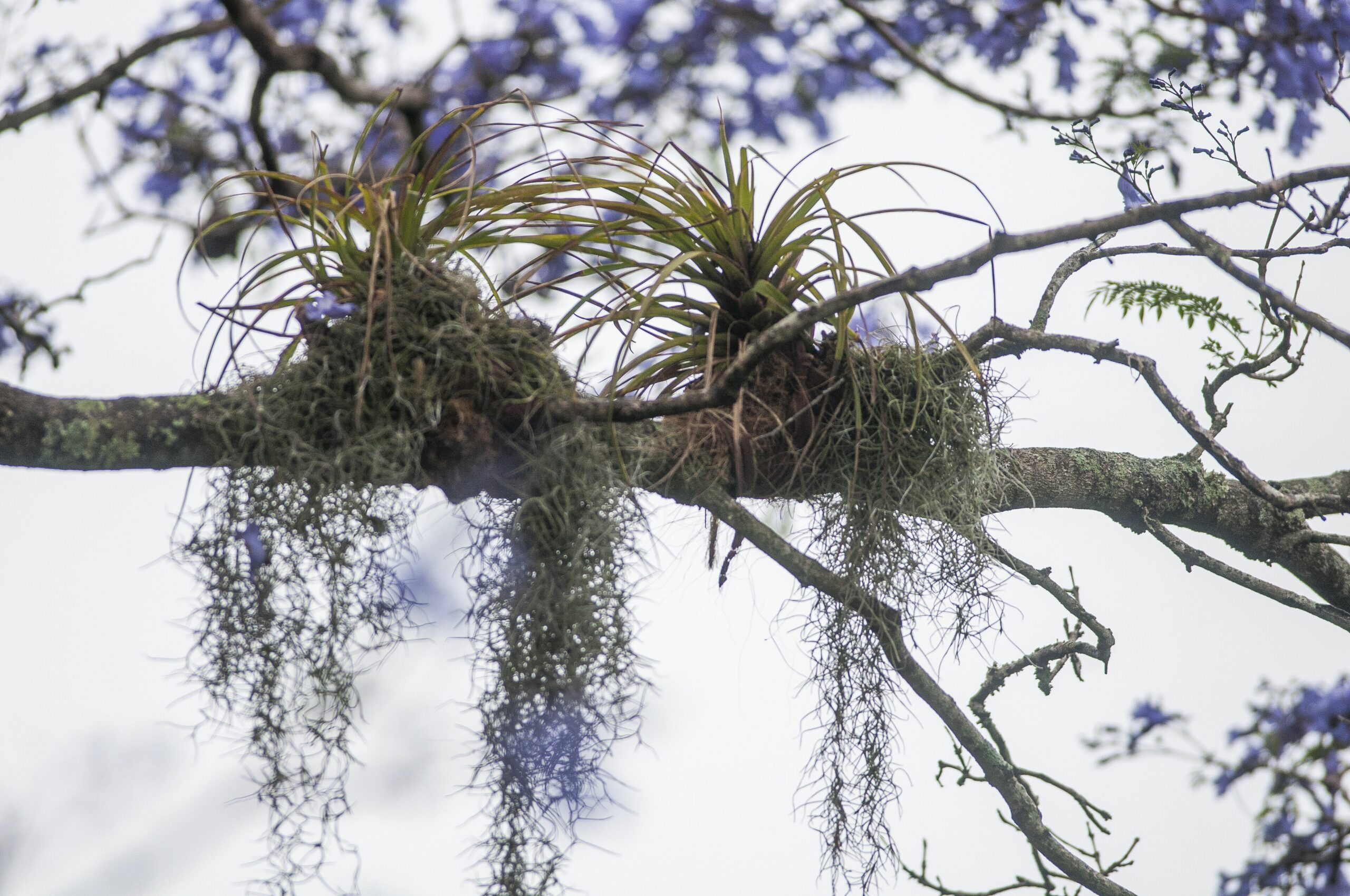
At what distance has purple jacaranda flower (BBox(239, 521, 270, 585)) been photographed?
759mm

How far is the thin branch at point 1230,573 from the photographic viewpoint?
3.77 feet

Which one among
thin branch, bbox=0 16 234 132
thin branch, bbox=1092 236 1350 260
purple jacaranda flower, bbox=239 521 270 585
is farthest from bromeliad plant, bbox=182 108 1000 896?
thin branch, bbox=0 16 234 132

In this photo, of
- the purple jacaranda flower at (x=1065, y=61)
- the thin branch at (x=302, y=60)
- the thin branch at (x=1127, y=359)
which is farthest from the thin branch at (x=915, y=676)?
the purple jacaranda flower at (x=1065, y=61)

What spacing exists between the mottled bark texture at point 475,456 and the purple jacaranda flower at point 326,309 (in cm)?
9

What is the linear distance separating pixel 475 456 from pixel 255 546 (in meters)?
0.17

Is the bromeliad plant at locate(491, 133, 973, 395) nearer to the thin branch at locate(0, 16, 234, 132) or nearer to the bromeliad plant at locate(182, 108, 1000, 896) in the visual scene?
the bromeliad plant at locate(182, 108, 1000, 896)

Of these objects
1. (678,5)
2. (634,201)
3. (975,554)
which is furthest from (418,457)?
(678,5)

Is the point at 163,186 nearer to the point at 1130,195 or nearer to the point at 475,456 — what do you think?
the point at 475,456

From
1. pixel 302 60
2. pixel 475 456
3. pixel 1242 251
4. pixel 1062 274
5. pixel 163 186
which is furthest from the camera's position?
pixel 163 186

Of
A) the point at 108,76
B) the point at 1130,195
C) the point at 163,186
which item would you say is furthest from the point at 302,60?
the point at 1130,195

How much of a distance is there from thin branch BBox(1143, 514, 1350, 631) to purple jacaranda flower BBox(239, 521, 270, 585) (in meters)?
0.91

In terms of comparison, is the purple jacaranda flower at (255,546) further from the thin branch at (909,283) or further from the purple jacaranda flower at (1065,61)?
the purple jacaranda flower at (1065,61)

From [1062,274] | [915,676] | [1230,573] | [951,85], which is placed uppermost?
[951,85]

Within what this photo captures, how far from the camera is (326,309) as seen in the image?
786mm
